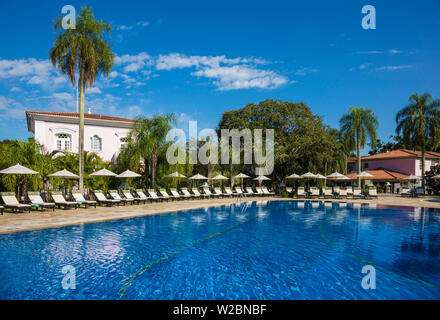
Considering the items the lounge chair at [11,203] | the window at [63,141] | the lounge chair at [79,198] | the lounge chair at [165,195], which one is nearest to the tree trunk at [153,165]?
the lounge chair at [165,195]

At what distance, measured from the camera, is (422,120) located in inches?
1203

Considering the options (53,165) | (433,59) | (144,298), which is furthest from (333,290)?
(53,165)

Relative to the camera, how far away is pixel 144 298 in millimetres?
4859

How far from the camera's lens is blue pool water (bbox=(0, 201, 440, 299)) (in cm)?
517

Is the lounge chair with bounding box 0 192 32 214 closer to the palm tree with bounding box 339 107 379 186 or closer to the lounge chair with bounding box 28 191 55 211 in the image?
the lounge chair with bounding box 28 191 55 211

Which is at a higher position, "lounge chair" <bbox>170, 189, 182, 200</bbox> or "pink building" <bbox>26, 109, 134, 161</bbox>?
"pink building" <bbox>26, 109, 134, 161</bbox>

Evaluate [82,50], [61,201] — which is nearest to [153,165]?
[61,201]

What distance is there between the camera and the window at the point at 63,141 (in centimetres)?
2361

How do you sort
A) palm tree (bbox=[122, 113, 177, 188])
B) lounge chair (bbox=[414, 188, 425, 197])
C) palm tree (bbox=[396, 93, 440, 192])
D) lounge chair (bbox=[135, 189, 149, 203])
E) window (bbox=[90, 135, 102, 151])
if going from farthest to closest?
palm tree (bbox=[396, 93, 440, 192]) → lounge chair (bbox=[414, 188, 425, 197]) → window (bbox=[90, 135, 102, 151]) → palm tree (bbox=[122, 113, 177, 188]) → lounge chair (bbox=[135, 189, 149, 203])

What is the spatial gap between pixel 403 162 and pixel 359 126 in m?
15.6

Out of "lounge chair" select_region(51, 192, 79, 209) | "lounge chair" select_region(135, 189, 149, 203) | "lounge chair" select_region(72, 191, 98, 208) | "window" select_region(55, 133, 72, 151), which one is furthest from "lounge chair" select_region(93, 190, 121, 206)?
"window" select_region(55, 133, 72, 151)

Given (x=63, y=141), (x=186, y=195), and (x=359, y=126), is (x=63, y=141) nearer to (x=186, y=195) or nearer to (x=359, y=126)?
(x=186, y=195)

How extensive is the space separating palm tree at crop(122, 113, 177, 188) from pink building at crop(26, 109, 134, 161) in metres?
2.79
